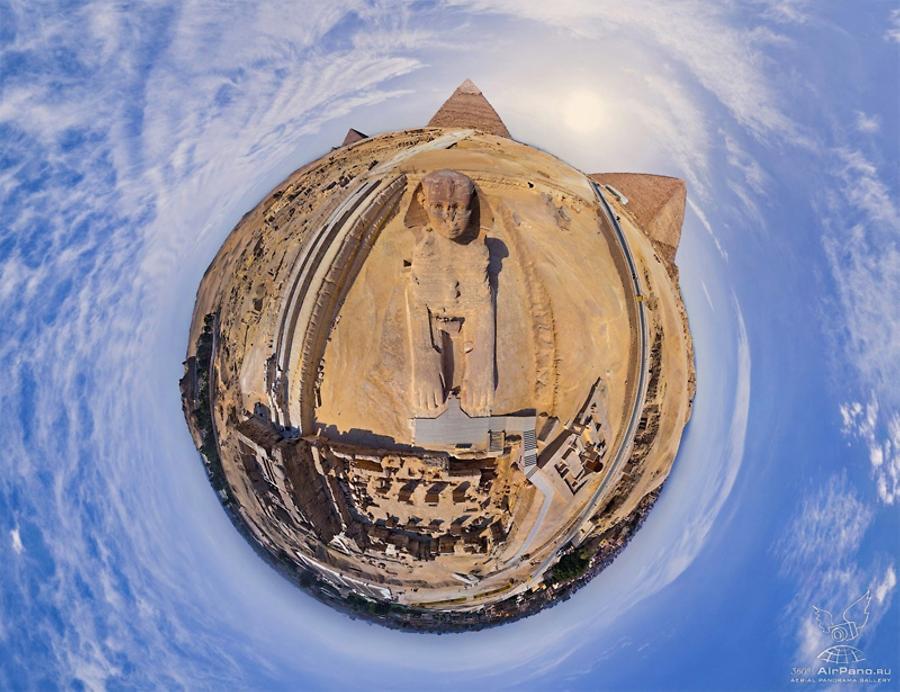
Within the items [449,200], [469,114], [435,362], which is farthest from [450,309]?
[469,114]

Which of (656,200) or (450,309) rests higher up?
(656,200)

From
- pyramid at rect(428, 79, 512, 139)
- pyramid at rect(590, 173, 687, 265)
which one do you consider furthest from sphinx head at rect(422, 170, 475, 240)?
pyramid at rect(590, 173, 687, 265)

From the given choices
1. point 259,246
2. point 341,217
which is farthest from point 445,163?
point 259,246

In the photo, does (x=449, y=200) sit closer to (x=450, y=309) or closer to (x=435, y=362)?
(x=450, y=309)

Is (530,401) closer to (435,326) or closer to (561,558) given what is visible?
(435,326)

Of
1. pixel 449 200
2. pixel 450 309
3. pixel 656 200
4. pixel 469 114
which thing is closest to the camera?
pixel 449 200

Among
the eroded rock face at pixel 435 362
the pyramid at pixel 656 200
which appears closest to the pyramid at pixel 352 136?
the eroded rock face at pixel 435 362

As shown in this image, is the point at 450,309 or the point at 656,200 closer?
the point at 450,309
